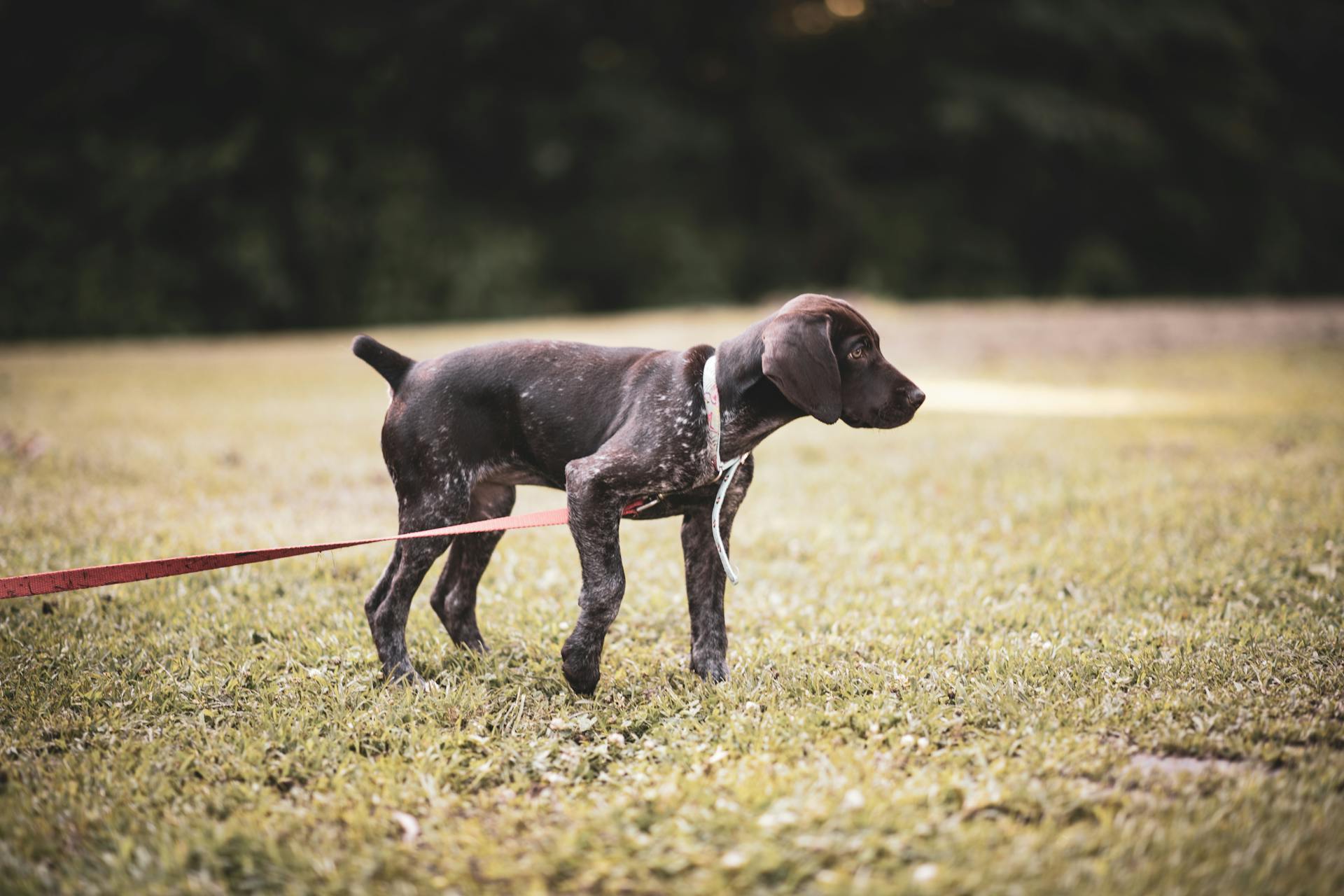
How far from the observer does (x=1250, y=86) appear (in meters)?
32.8

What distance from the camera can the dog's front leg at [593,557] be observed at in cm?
409

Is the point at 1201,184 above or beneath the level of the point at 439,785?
above

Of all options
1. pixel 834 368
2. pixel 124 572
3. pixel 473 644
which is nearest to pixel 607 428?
pixel 834 368

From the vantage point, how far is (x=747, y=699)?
4348mm

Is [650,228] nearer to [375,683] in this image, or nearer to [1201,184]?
[1201,184]

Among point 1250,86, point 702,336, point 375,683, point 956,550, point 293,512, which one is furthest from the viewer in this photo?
point 1250,86

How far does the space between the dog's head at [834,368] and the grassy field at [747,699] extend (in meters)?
1.21

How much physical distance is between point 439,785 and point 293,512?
4539 mm

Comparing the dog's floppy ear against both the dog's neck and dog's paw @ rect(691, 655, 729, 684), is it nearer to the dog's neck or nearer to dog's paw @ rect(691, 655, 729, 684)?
the dog's neck

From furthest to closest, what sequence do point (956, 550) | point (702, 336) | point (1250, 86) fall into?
point (1250, 86) < point (702, 336) < point (956, 550)

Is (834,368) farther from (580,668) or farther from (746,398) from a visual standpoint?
(580,668)

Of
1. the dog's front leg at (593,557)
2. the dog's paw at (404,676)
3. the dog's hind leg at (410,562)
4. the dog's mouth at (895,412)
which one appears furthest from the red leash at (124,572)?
the dog's mouth at (895,412)

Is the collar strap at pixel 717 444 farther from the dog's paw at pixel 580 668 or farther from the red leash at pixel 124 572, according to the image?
the red leash at pixel 124 572

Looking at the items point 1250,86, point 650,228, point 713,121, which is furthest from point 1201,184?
point 650,228
